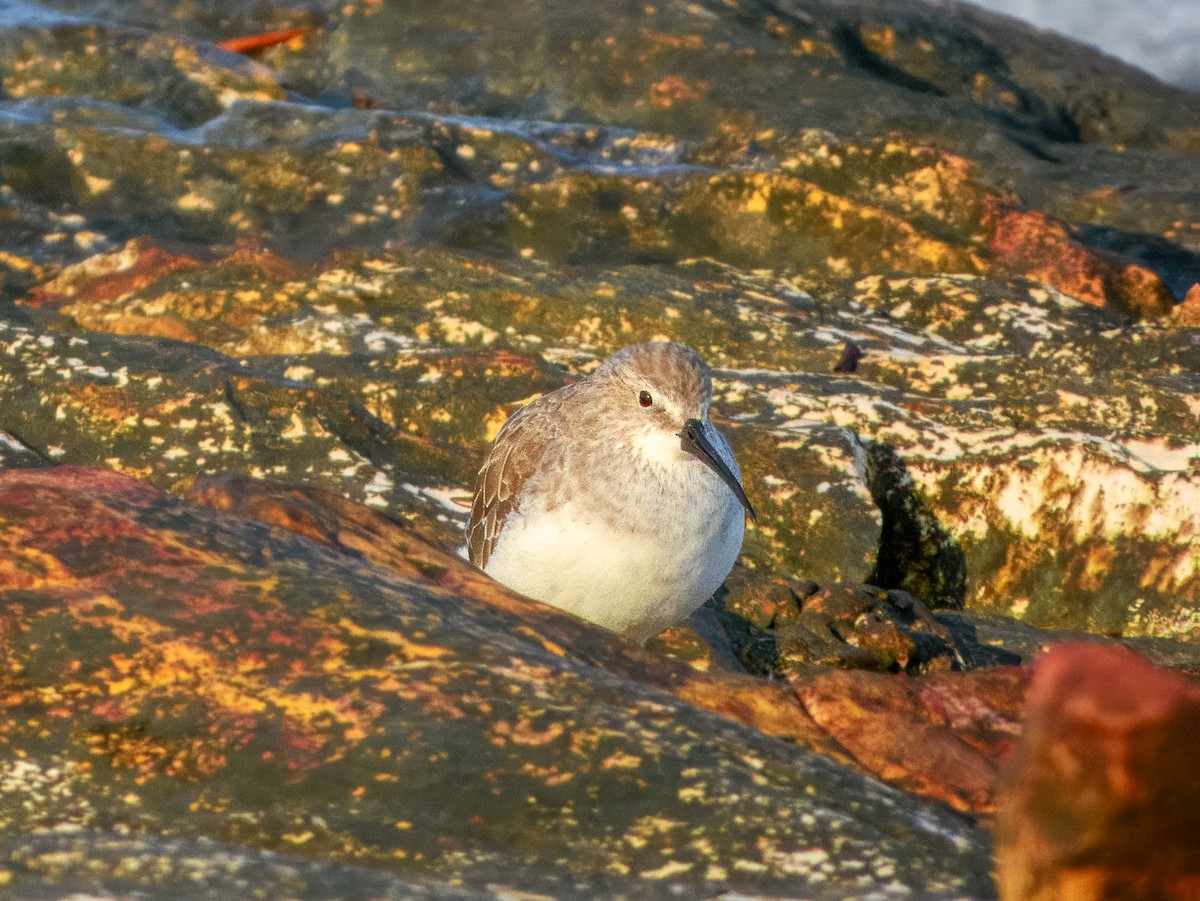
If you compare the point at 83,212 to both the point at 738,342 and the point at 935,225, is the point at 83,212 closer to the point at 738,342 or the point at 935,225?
the point at 738,342

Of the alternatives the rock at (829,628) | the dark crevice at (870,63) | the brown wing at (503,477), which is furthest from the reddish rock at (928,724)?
the dark crevice at (870,63)

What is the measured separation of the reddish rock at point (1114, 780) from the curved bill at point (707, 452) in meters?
3.91

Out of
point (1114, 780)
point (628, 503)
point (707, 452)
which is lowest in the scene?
point (628, 503)

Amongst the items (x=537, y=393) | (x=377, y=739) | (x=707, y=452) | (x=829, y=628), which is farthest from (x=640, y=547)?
(x=537, y=393)

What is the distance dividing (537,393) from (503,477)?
2.02m

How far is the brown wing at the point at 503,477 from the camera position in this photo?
23.7 feet

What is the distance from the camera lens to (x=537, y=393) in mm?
9336

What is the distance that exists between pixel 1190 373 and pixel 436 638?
696 cm

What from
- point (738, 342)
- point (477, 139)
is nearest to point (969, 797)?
point (738, 342)

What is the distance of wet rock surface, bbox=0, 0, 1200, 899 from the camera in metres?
3.80

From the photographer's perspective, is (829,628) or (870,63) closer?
(829,628)

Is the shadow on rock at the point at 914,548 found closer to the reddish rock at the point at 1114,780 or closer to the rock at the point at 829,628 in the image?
the rock at the point at 829,628

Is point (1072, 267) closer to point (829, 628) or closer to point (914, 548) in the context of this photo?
point (914, 548)

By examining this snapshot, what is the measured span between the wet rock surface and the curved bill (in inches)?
29.0
